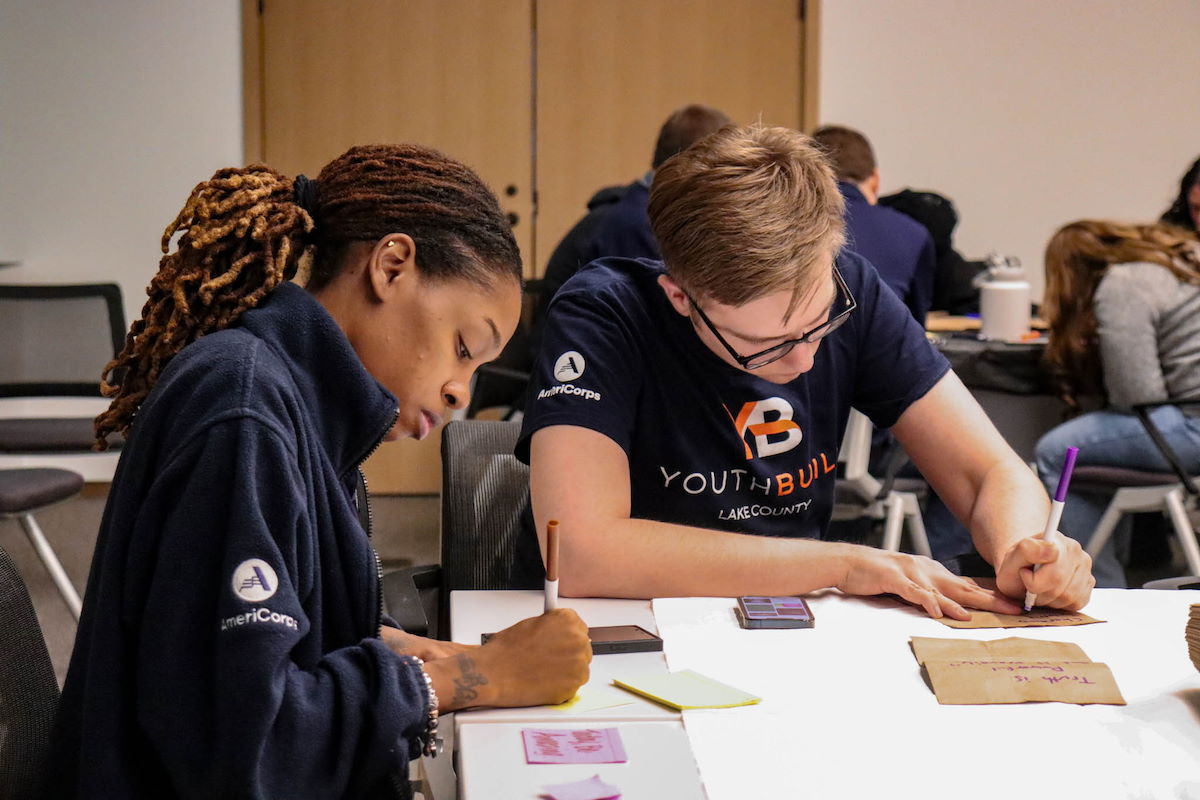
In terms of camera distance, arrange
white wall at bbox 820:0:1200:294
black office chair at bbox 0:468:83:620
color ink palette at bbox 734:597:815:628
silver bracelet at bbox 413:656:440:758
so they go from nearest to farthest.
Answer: silver bracelet at bbox 413:656:440:758
color ink palette at bbox 734:597:815:628
black office chair at bbox 0:468:83:620
white wall at bbox 820:0:1200:294

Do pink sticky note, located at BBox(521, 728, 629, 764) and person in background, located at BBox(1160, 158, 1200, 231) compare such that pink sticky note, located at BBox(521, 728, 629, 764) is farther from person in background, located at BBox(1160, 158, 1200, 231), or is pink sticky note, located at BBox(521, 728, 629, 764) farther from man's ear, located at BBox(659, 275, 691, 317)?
person in background, located at BBox(1160, 158, 1200, 231)

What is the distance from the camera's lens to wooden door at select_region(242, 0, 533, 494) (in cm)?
492

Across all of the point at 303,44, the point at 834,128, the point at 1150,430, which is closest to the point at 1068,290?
the point at 1150,430

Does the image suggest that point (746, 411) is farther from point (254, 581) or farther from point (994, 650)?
point (254, 581)

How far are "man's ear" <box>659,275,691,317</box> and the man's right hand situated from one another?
0.57 metres

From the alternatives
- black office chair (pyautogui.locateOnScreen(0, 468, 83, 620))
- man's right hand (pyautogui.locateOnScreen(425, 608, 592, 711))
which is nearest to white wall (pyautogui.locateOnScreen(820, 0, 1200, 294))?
black office chair (pyautogui.locateOnScreen(0, 468, 83, 620))

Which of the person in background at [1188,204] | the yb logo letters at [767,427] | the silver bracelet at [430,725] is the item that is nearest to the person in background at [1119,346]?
the person in background at [1188,204]

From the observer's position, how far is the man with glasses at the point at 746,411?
1.42 meters

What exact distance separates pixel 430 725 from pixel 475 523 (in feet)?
2.55

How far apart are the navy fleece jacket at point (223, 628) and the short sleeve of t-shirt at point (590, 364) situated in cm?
53

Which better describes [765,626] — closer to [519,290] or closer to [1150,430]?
[519,290]

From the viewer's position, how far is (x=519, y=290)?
1232 millimetres

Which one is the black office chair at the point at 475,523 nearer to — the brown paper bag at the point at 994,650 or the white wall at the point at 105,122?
the brown paper bag at the point at 994,650

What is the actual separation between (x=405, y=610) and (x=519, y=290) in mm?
499
